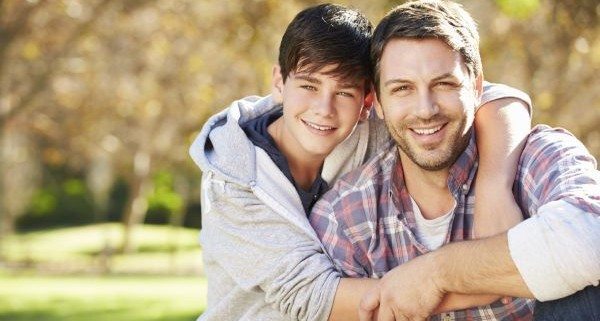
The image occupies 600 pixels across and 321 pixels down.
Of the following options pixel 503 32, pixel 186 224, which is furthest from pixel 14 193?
pixel 503 32

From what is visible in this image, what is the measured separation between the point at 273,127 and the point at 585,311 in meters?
1.73

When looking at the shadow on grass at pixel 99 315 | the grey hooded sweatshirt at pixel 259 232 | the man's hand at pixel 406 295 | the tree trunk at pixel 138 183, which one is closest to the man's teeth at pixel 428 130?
the grey hooded sweatshirt at pixel 259 232

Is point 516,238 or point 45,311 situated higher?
point 516,238

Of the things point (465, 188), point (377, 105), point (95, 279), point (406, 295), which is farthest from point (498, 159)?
point (95, 279)

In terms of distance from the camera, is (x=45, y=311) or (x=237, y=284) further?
(x=45, y=311)

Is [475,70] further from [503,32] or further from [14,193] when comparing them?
[14,193]

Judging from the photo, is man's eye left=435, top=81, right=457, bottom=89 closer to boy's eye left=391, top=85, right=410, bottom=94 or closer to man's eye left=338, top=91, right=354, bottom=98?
boy's eye left=391, top=85, right=410, bottom=94

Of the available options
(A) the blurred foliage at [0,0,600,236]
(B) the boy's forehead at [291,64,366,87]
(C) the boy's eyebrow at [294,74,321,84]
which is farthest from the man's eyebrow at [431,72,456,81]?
(A) the blurred foliage at [0,0,600,236]

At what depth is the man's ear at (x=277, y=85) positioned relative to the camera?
169 inches

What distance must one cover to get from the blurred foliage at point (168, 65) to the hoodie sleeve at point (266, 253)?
258cm

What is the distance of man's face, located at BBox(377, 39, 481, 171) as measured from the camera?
358cm

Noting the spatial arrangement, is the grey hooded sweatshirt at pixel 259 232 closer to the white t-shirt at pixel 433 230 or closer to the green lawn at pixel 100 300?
the white t-shirt at pixel 433 230

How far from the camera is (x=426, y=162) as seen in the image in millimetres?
3645

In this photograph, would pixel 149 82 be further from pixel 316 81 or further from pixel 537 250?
pixel 537 250
